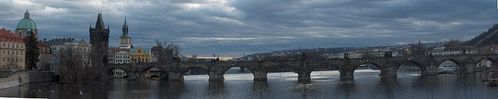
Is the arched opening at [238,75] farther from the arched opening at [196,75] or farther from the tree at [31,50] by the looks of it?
the tree at [31,50]

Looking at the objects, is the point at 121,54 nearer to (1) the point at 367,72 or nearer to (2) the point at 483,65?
(1) the point at 367,72

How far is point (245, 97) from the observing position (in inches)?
894

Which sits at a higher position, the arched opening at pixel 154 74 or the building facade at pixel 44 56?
the building facade at pixel 44 56

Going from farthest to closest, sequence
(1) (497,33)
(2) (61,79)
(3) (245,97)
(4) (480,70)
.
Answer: (4) (480,70)
(2) (61,79)
(3) (245,97)
(1) (497,33)

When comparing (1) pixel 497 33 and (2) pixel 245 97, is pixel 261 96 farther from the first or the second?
(1) pixel 497 33

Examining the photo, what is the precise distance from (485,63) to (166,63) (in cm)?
2057

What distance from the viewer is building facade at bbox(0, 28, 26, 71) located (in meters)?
23.9

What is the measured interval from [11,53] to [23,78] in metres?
3.29

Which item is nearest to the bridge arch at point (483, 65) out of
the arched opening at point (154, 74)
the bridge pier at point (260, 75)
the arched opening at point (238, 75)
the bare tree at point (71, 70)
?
the bridge pier at point (260, 75)

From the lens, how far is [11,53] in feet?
91.9

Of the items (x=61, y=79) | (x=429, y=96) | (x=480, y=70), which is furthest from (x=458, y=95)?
(x=480, y=70)

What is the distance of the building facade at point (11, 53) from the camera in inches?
942

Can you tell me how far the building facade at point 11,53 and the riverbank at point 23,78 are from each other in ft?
1.07

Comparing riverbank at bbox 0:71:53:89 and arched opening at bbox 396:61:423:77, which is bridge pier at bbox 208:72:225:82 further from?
arched opening at bbox 396:61:423:77
